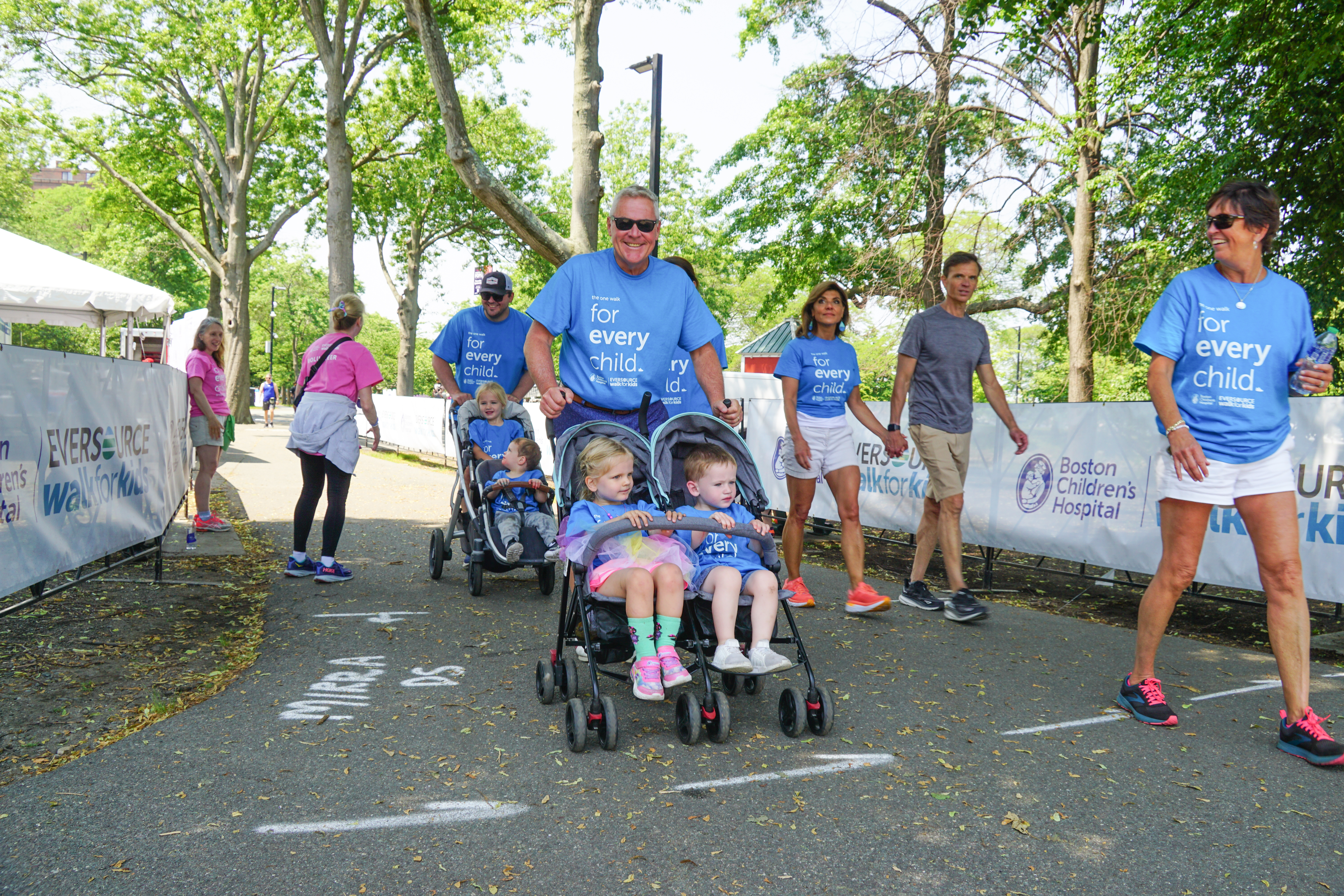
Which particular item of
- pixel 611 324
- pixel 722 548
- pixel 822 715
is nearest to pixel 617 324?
pixel 611 324

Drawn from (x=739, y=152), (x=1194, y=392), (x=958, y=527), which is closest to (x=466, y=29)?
(x=739, y=152)

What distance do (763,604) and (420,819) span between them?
1.55m

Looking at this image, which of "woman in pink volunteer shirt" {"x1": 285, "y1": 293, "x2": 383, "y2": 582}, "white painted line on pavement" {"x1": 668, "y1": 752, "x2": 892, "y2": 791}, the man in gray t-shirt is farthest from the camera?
"woman in pink volunteer shirt" {"x1": 285, "y1": 293, "x2": 383, "y2": 582}

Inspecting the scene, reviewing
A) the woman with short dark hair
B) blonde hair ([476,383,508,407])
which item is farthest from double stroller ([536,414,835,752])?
blonde hair ([476,383,508,407])

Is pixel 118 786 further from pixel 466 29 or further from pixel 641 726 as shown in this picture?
pixel 466 29

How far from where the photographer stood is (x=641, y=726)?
408cm

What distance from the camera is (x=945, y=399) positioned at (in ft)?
21.7

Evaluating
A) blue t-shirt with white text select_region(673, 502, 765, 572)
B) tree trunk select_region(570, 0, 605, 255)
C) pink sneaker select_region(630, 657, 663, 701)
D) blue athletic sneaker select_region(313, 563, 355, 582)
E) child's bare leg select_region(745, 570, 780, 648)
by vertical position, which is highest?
tree trunk select_region(570, 0, 605, 255)

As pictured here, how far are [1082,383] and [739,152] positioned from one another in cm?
950

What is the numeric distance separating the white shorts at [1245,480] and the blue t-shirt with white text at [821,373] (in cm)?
283

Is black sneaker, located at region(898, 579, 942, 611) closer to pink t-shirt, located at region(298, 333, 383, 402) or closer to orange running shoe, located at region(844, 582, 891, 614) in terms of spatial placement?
orange running shoe, located at region(844, 582, 891, 614)

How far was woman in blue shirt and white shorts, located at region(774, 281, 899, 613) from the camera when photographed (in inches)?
259

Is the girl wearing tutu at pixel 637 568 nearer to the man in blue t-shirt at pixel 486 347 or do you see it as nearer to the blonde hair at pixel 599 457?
the blonde hair at pixel 599 457

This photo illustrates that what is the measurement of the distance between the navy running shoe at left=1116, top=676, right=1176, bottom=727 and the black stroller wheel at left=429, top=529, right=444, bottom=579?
16.1 ft
